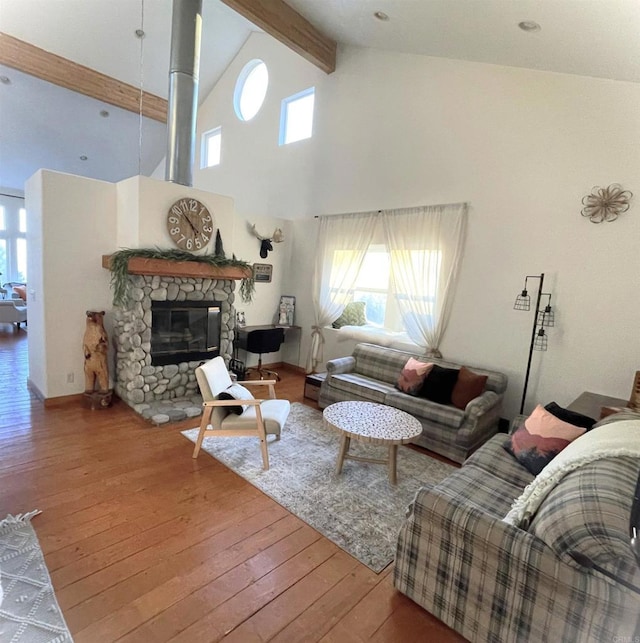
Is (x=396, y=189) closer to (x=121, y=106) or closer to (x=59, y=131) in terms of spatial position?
(x=121, y=106)

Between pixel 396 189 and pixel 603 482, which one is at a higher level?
pixel 396 189

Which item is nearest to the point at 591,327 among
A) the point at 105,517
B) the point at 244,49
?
the point at 105,517

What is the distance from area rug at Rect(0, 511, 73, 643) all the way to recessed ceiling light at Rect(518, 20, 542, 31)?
448cm

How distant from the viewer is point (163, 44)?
5723mm

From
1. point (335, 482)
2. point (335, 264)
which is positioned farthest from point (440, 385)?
point (335, 264)

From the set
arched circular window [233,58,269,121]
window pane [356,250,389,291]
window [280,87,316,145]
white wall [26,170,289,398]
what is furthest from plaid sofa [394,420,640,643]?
arched circular window [233,58,269,121]

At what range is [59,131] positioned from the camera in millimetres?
6828

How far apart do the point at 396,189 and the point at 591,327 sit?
270 cm

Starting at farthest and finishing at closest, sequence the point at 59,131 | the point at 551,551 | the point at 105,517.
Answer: the point at 59,131
the point at 105,517
the point at 551,551

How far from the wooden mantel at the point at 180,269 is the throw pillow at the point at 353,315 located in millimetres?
1622

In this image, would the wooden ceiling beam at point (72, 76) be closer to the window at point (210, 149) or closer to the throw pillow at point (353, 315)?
the window at point (210, 149)

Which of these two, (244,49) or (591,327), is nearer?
(591,327)

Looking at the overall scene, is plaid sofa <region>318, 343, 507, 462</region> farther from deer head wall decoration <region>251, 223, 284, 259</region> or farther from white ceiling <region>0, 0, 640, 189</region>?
white ceiling <region>0, 0, 640, 189</region>

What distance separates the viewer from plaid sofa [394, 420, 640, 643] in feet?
4.00
